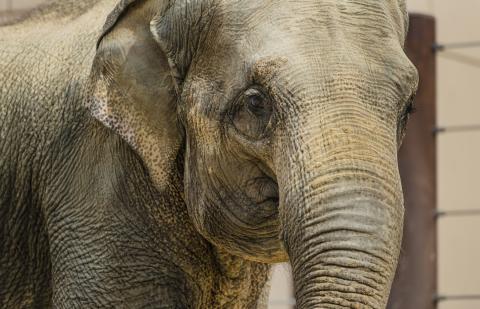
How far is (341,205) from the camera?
3.60 metres

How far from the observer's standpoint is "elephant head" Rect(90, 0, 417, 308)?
3.62 meters

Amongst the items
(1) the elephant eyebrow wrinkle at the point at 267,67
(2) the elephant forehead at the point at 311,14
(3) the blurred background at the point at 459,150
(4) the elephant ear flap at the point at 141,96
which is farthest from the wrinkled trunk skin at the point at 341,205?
(3) the blurred background at the point at 459,150

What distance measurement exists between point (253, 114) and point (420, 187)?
341cm

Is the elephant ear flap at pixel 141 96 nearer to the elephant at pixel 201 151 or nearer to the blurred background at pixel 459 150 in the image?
the elephant at pixel 201 151

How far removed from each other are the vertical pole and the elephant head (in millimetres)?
2991

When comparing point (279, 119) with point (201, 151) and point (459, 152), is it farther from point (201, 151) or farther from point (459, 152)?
point (459, 152)

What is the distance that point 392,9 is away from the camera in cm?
414

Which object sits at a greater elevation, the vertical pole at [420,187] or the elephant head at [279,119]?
the elephant head at [279,119]

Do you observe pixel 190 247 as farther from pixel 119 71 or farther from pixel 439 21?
pixel 439 21

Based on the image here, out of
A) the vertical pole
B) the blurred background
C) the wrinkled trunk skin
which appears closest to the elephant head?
the wrinkled trunk skin

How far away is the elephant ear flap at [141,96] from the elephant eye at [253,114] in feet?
1.12

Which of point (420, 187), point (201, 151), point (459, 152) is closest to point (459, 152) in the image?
point (459, 152)

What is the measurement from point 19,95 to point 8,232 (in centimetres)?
38

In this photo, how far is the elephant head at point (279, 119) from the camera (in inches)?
142
